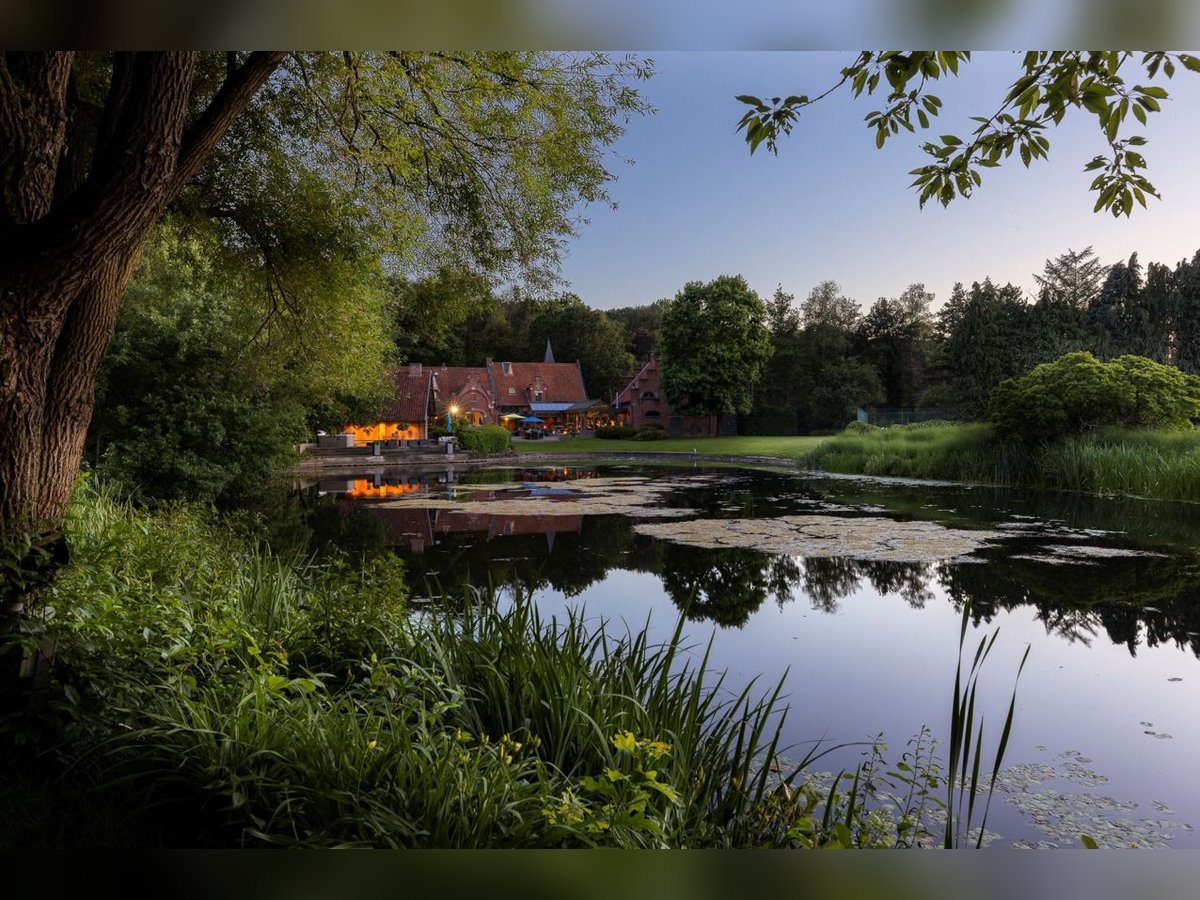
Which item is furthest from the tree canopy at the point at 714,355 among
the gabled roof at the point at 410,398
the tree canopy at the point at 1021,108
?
the tree canopy at the point at 1021,108

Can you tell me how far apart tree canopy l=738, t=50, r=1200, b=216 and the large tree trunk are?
174cm

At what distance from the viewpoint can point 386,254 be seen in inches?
Result: 154

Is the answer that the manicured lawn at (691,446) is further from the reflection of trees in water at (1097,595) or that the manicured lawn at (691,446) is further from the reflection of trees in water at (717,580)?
the reflection of trees in water at (1097,595)

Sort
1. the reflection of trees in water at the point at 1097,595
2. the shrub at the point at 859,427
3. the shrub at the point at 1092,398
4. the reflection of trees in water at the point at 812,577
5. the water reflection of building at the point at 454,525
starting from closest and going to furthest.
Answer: the reflection of trees in water at the point at 1097,595, the reflection of trees in water at the point at 812,577, the water reflection of building at the point at 454,525, the shrub at the point at 1092,398, the shrub at the point at 859,427

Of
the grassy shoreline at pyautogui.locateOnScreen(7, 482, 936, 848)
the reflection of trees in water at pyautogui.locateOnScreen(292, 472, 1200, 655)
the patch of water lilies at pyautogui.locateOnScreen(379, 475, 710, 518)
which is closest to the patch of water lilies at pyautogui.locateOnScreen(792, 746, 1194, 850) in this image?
the grassy shoreline at pyautogui.locateOnScreen(7, 482, 936, 848)

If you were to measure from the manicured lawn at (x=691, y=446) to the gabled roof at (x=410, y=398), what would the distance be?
294 centimetres

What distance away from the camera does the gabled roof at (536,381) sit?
18.5 metres

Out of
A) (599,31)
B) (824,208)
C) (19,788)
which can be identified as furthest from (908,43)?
(824,208)

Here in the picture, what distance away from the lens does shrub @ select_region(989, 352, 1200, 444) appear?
8867 mm

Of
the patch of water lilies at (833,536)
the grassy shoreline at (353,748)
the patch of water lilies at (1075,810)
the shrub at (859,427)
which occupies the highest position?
the shrub at (859,427)

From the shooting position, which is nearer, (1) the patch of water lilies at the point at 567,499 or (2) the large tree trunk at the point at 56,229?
(2) the large tree trunk at the point at 56,229

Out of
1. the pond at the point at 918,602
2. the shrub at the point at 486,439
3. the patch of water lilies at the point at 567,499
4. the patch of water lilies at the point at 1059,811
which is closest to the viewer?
the patch of water lilies at the point at 1059,811

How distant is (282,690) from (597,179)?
2.88 meters

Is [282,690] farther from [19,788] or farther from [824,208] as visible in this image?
[824,208]
